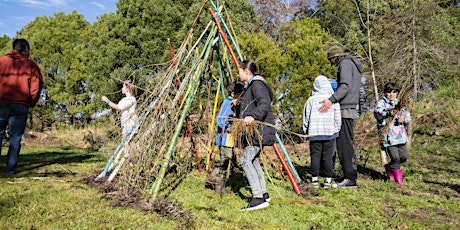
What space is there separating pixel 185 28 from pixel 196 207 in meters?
14.1

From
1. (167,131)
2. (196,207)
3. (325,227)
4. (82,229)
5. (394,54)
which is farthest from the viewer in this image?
(394,54)

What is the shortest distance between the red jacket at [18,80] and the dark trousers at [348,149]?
13.8 ft

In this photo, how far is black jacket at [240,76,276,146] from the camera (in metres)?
3.65

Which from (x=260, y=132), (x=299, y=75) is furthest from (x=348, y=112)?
(x=299, y=75)

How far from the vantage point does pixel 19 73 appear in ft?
14.9

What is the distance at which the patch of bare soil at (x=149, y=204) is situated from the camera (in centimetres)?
322

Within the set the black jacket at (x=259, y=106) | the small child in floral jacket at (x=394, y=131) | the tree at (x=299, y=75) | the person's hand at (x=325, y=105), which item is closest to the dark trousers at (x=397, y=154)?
the small child in floral jacket at (x=394, y=131)

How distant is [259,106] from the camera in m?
3.66

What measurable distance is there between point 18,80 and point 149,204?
8.57 ft

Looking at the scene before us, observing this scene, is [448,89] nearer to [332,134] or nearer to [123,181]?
[332,134]

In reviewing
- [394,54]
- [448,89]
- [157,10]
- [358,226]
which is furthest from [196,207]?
[157,10]

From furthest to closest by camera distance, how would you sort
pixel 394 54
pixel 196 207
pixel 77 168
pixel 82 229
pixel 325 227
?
pixel 394 54, pixel 77 168, pixel 196 207, pixel 325 227, pixel 82 229

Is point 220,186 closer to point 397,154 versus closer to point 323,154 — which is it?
point 323,154

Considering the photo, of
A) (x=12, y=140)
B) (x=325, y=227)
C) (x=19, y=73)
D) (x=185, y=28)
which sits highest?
(x=185, y=28)
